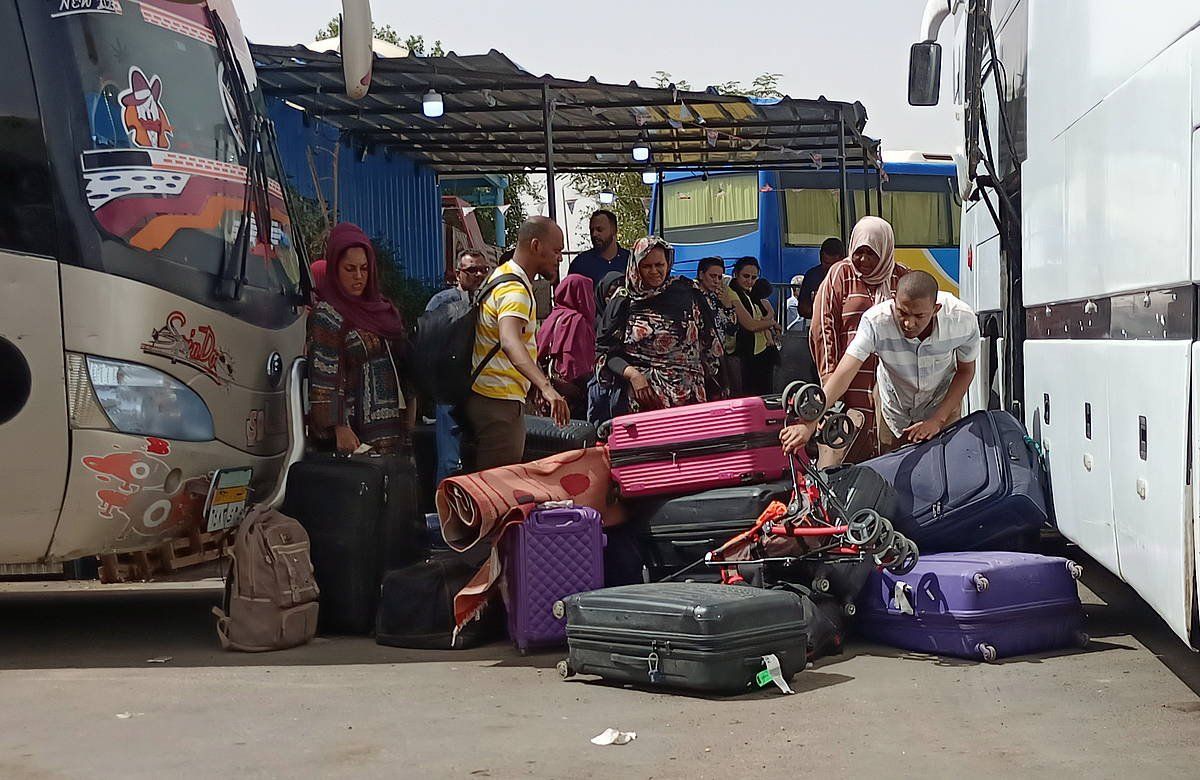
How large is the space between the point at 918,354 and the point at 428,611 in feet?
8.34

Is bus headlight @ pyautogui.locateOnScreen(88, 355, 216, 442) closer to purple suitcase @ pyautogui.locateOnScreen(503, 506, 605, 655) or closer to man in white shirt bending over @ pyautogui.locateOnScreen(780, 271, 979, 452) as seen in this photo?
purple suitcase @ pyautogui.locateOnScreen(503, 506, 605, 655)

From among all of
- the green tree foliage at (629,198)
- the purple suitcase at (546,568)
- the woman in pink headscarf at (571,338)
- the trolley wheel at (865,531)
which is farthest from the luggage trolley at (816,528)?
the green tree foliage at (629,198)

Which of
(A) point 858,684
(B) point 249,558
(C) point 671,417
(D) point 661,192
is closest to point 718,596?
(A) point 858,684

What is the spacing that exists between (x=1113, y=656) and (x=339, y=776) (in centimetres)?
331

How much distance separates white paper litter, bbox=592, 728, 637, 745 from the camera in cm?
514

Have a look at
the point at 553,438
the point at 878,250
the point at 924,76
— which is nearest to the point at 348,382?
the point at 553,438

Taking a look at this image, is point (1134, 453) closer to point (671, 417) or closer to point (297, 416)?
point (671, 417)

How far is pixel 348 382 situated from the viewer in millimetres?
7828

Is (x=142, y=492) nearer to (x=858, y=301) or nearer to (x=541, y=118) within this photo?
(x=858, y=301)

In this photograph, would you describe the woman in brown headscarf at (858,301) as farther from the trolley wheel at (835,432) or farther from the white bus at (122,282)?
the white bus at (122,282)

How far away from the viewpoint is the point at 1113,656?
6.41m

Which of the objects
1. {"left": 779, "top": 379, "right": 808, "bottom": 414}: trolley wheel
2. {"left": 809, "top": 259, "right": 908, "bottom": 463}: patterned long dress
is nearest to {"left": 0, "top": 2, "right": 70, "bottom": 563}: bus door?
{"left": 779, "top": 379, "right": 808, "bottom": 414}: trolley wheel

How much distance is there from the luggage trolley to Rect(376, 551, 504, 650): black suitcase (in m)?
1.08

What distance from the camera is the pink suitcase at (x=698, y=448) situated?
279 inches
